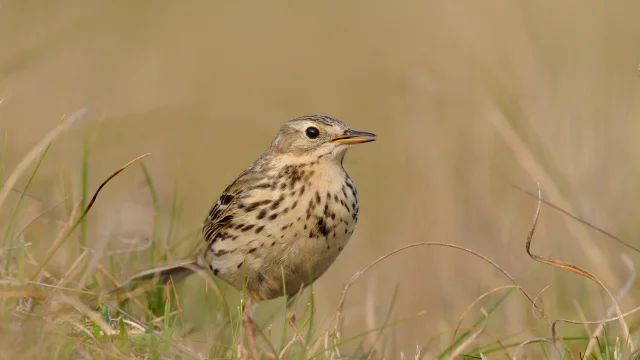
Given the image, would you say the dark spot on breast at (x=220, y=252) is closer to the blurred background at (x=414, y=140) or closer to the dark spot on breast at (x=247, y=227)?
the dark spot on breast at (x=247, y=227)

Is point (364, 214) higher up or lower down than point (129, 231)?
lower down

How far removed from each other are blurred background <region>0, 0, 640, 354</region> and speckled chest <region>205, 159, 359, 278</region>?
1.50 feet

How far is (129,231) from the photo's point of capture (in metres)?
6.51

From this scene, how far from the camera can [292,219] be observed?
223 inches

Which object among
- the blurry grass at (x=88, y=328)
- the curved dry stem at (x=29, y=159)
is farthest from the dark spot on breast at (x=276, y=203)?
the curved dry stem at (x=29, y=159)

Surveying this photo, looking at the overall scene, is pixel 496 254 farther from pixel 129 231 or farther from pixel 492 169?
pixel 129 231

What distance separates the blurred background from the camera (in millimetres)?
7191

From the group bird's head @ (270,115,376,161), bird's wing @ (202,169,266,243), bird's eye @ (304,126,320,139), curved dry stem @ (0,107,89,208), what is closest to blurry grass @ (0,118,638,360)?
curved dry stem @ (0,107,89,208)

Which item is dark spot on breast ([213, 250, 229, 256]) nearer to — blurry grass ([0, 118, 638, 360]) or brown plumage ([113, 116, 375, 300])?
brown plumage ([113, 116, 375, 300])

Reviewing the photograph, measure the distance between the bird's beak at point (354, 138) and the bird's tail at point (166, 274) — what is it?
1.10 metres

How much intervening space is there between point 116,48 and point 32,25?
386 centimetres

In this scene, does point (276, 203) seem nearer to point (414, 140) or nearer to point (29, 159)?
point (29, 159)

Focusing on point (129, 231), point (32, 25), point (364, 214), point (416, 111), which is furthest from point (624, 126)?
point (32, 25)

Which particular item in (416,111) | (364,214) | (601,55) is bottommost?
(364,214)
